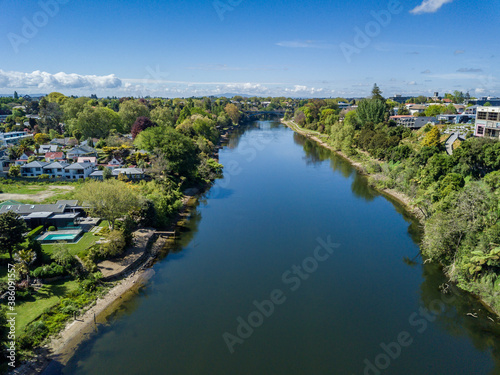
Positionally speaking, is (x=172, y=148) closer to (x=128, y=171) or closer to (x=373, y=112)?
(x=128, y=171)

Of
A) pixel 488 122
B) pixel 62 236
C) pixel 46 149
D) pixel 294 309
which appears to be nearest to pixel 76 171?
pixel 46 149

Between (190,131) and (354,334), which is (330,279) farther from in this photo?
(190,131)

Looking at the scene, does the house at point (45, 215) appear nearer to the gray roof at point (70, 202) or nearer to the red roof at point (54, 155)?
the gray roof at point (70, 202)

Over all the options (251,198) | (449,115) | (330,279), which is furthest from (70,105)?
(449,115)

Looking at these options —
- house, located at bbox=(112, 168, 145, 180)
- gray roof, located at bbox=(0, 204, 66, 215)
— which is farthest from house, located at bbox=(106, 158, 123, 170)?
gray roof, located at bbox=(0, 204, 66, 215)

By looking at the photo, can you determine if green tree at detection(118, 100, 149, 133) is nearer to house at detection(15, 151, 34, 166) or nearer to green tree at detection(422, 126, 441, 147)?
house at detection(15, 151, 34, 166)

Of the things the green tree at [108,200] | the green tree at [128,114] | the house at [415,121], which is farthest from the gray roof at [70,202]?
the house at [415,121]
